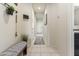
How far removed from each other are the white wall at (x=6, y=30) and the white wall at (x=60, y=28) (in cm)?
102

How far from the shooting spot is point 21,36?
9.69ft

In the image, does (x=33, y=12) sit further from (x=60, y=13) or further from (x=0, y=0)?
(x=0, y=0)

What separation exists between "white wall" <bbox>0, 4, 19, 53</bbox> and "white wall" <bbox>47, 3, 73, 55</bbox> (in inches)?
40.3

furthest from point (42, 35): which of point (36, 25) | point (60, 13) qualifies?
point (60, 13)

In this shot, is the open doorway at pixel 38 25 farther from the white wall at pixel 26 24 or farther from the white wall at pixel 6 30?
the white wall at pixel 6 30

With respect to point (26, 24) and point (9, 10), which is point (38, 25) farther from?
point (9, 10)

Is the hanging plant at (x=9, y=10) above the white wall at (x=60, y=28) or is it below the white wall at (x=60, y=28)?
above

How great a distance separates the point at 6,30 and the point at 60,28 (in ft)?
4.90

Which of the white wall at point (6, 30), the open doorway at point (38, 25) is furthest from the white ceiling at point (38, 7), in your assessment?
the white wall at point (6, 30)

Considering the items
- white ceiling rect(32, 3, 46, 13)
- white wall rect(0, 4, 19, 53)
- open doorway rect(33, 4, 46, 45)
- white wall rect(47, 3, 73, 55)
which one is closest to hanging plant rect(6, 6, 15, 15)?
white wall rect(0, 4, 19, 53)

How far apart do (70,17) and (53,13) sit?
2.20ft

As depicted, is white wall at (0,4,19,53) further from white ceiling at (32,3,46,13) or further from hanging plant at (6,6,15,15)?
white ceiling at (32,3,46,13)

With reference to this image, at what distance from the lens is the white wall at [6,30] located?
2.35 metres

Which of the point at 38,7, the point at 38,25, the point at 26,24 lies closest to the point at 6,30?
the point at 26,24
